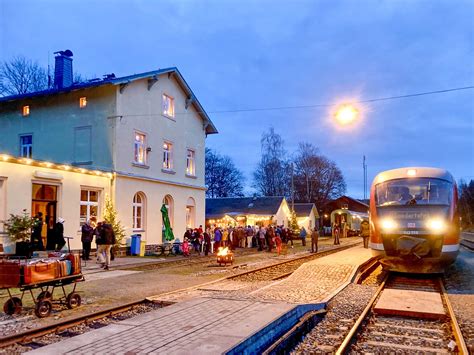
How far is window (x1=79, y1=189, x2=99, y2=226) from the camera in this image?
2055 cm

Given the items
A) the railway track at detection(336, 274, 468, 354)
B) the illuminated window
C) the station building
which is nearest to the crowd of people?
the station building

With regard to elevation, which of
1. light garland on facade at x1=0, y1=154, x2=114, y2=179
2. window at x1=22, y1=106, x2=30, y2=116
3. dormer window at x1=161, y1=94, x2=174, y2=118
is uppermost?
dormer window at x1=161, y1=94, x2=174, y2=118

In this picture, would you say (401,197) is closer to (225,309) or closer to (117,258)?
(225,309)

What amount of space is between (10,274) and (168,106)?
64.2 feet

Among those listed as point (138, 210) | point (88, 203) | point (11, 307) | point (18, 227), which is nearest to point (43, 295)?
point (11, 307)

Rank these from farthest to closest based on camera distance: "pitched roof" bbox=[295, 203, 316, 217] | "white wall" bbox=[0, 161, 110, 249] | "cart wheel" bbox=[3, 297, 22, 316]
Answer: "pitched roof" bbox=[295, 203, 316, 217], "white wall" bbox=[0, 161, 110, 249], "cart wheel" bbox=[3, 297, 22, 316]

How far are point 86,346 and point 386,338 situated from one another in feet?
15.2

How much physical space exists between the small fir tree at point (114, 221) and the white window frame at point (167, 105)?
7043 mm

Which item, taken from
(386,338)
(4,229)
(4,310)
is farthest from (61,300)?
(4,229)

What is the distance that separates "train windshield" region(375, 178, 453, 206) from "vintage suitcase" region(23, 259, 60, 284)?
9.45m

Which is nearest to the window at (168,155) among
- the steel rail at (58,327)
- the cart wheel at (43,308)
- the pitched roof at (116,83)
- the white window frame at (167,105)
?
the white window frame at (167,105)

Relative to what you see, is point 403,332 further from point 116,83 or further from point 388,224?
point 116,83

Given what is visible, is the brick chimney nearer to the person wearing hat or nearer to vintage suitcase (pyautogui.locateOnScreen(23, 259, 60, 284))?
the person wearing hat

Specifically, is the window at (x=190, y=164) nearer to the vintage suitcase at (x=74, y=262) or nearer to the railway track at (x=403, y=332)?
the vintage suitcase at (x=74, y=262)
